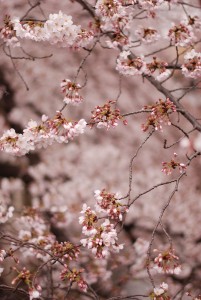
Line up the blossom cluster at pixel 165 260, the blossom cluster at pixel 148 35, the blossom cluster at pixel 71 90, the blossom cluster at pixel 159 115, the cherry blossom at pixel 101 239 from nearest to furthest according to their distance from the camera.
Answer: the cherry blossom at pixel 101 239
the blossom cluster at pixel 165 260
the blossom cluster at pixel 159 115
the blossom cluster at pixel 71 90
the blossom cluster at pixel 148 35

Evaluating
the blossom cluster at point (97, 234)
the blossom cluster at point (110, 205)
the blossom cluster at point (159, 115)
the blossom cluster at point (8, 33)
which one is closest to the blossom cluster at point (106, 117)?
the blossom cluster at point (159, 115)

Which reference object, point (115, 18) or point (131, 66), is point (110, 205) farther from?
point (115, 18)

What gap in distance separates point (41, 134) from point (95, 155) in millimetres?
6259

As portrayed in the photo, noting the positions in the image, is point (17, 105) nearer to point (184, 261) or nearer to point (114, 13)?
point (184, 261)

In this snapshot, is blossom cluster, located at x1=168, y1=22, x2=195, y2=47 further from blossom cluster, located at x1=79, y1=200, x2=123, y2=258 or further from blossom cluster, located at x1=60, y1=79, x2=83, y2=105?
blossom cluster, located at x1=79, y1=200, x2=123, y2=258

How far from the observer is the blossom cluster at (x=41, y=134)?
10.7 ft

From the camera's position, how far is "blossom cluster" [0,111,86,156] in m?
3.28

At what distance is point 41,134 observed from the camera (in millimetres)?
3314

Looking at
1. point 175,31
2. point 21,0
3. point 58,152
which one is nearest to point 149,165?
point 58,152

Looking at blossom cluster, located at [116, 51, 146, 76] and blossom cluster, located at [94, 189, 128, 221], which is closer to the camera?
blossom cluster, located at [94, 189, 128, 221]

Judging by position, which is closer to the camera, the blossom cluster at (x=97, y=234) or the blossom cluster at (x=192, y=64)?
the blossom cluster at (x=97, y=234)

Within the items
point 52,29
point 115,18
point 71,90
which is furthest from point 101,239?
point 115,18

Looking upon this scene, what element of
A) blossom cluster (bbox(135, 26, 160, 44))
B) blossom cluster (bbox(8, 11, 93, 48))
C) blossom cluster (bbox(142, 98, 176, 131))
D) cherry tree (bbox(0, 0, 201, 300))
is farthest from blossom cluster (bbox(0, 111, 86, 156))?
blossom cluster (bbox(135, 26, 160, 44))

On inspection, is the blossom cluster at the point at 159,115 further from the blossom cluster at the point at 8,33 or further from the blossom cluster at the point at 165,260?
the blossom cluster at the point at 8,33
